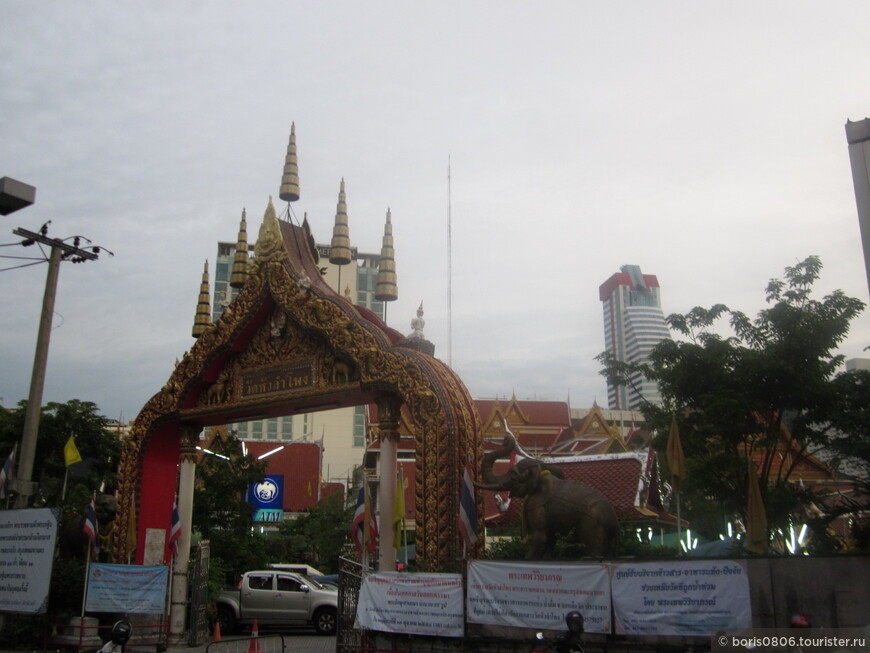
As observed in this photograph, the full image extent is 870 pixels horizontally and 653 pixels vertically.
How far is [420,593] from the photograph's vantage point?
1108 centimetres

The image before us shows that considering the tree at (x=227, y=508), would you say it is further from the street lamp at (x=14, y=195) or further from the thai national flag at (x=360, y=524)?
the street lamp at (x=14, y=195)

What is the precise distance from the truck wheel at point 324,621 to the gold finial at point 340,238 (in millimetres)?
7426

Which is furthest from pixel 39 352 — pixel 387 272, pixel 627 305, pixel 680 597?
pixel 627 305

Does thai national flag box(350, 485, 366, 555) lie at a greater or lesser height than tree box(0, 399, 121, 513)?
lesser

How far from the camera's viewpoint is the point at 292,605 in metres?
18.1

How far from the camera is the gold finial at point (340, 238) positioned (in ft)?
51.2

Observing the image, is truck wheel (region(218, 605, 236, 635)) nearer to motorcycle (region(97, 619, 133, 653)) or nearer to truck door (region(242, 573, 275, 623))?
truck door (region(242, 573, 275, 623))

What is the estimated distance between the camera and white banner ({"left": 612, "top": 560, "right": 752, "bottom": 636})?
913 centimetres

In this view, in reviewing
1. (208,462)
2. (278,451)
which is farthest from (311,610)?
(278,451)

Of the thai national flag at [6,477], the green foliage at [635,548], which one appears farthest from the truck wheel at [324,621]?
the thai national flag at [6,477]

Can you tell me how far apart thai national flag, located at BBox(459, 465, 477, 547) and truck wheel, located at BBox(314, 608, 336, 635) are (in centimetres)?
758

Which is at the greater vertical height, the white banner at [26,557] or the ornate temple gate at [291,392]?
the ornate temple gate at [291,392]

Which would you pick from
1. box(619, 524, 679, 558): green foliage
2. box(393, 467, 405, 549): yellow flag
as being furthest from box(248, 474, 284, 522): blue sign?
box(393, 467, 405, 549): yellow flag

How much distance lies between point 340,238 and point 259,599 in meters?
8.00
